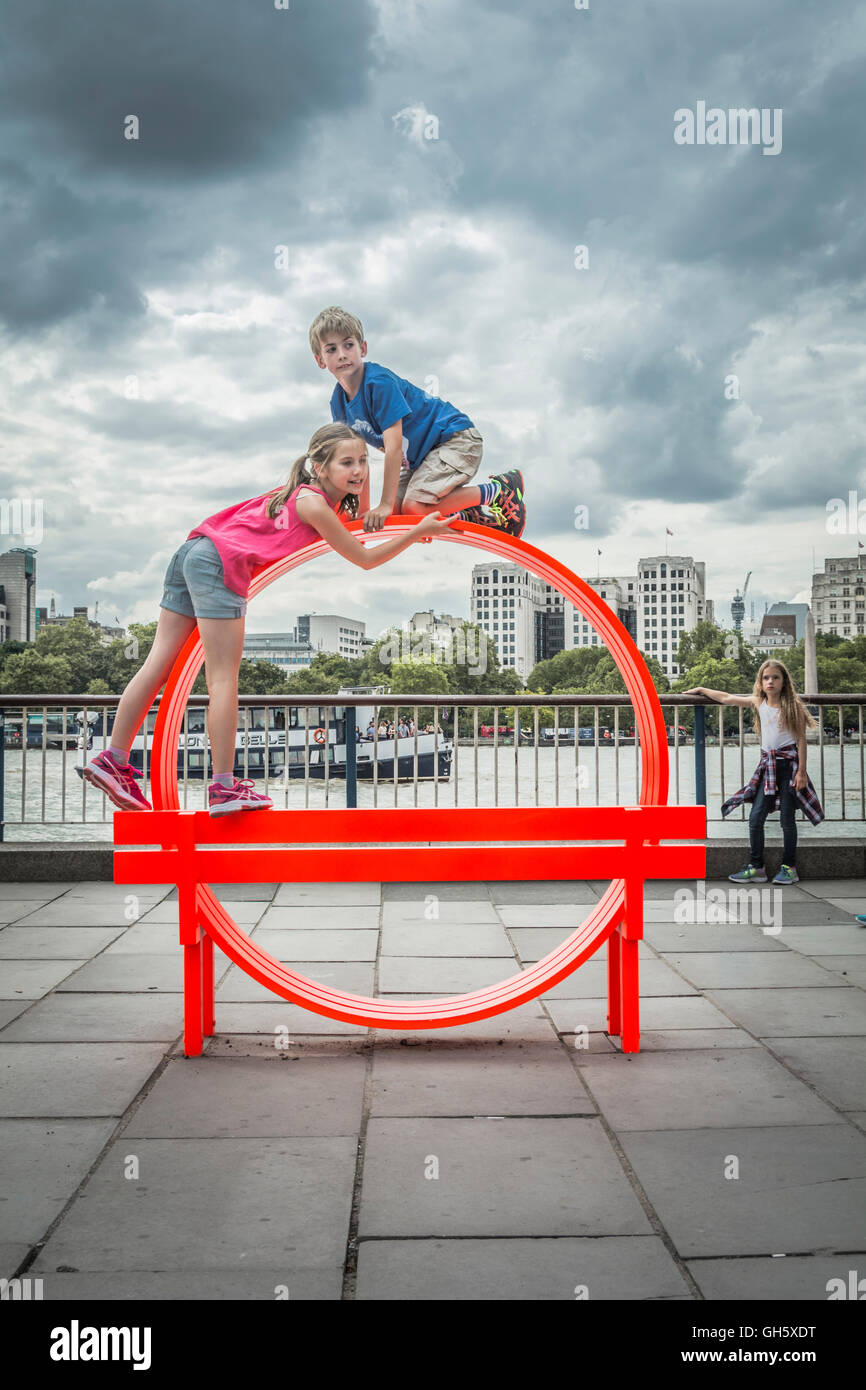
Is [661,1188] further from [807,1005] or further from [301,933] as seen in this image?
[301,933]

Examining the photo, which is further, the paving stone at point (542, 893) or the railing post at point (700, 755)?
the railing post at point (700, 755)

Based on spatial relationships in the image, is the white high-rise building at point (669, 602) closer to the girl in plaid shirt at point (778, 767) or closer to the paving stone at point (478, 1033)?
the girl in plaid shirt at point (778, 767)

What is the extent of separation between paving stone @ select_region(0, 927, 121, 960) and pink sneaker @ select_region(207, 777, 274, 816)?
7.41ft

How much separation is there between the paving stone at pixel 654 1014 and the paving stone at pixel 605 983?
0.09 meters

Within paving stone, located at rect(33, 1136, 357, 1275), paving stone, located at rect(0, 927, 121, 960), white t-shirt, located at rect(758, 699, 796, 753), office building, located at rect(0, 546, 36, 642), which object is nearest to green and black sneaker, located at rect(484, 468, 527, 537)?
paving stone, located at rect(33, 1136, 357, 1275)

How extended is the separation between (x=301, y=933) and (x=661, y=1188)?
153 inches

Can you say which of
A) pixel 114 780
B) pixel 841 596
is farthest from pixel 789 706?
pixel 841 596

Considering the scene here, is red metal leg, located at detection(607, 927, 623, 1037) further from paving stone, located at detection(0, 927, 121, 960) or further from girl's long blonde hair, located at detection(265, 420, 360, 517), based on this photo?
paving stone, located at detection(0, 927, 121, 960)

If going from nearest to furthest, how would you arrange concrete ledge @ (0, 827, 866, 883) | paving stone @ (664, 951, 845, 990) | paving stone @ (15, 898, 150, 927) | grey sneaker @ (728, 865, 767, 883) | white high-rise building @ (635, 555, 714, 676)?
paving stone @ (664, 951, 845, 990)
paving stone @ (15, 898, 150, 927)
grey sneaker @ (728, 865, 767, 883)
concrete ledge @ (0, 827, 866, 883)
white high-rise building @ (635, 555, 714, 676)

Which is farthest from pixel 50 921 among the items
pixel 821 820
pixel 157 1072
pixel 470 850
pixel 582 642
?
pixel 821 820

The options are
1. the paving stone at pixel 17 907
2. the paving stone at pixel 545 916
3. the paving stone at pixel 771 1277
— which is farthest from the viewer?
the paving stone at pixel 17 907

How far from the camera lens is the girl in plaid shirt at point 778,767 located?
8.10m

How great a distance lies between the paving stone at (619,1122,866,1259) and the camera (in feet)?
8.63

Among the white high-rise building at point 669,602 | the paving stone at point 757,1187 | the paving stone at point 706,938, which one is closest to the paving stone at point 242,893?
the paving stone at point 706,938
